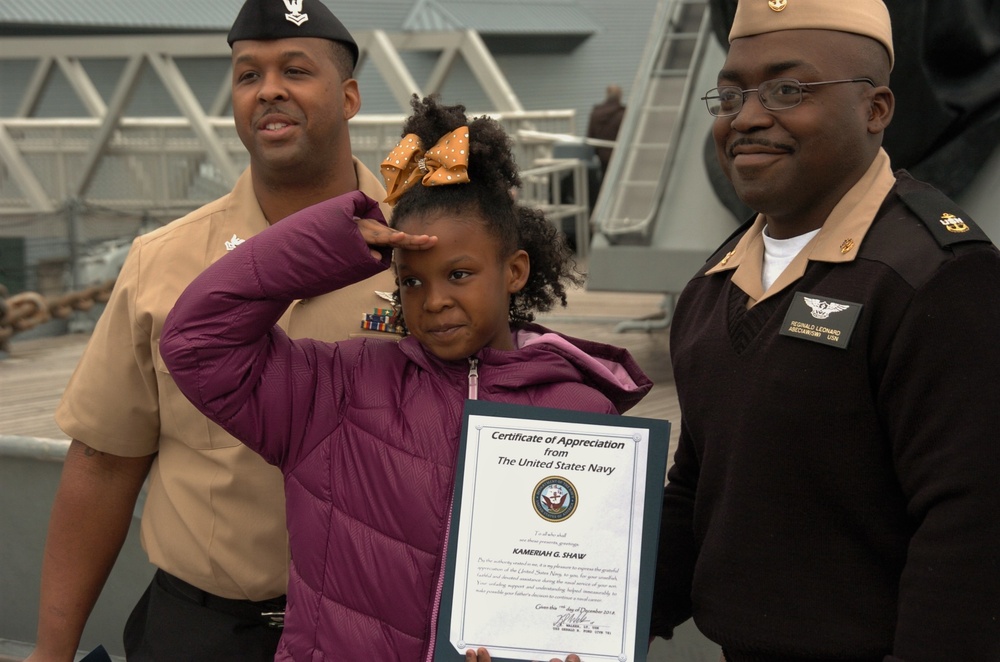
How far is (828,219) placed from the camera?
207cm

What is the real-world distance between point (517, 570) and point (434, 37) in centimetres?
1112

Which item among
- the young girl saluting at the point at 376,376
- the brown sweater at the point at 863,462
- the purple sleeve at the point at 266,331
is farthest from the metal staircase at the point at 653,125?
the brown sweater at the point at 863,462

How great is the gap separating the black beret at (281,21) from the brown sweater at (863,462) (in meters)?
1.20

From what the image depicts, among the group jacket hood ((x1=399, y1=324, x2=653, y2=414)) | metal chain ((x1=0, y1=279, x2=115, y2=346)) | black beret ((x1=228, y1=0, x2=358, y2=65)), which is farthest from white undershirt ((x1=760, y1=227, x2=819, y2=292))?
metal chain ((x1=0, y1=279, x2=115, y2=346))

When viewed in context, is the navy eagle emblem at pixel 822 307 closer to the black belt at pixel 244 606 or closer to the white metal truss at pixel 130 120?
the black belt at pixel 244 606

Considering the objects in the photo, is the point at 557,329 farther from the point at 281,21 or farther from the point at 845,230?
the point at 845,230

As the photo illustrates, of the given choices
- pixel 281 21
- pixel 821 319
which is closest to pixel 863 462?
pixel 821 319

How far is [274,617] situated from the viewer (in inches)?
110

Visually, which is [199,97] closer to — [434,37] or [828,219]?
[434,37]

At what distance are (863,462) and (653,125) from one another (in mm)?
5421

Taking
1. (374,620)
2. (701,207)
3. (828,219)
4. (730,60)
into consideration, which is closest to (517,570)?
(374,620)

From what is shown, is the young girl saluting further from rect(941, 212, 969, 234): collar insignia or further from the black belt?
rect(941, 212, 969, 234): collar insignia

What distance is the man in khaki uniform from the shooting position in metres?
2.78

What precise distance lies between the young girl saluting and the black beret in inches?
20.1
